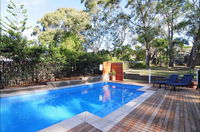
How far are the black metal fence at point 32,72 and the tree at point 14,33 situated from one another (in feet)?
2.72

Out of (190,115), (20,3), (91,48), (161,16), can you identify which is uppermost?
(161,16)

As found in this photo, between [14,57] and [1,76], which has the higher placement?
[14,57]

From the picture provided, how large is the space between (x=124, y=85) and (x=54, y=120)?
6641 millimetres

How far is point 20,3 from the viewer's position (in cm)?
1201

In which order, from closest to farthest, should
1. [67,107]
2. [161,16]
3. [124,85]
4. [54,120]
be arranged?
[54,120] < [67,107] < [124,85] < [161,16]

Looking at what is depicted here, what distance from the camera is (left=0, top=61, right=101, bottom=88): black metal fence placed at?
7.24 metres

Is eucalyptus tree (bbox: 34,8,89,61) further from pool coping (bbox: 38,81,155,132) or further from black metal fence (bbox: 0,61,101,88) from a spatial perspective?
pool coping (bbox: 38,81,155,132)

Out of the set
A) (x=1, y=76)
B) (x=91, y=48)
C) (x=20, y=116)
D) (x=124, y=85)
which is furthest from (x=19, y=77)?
(x=91, y=48)

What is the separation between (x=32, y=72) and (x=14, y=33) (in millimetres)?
3737

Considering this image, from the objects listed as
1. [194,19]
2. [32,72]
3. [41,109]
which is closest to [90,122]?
[41,109]

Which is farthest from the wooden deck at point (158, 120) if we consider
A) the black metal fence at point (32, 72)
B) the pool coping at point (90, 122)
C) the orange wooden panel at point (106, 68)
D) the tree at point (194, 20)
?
the tree at point (194, 20)

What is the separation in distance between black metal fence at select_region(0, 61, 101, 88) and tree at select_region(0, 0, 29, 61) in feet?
2.72

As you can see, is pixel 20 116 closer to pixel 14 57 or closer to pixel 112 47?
pixel 14 57

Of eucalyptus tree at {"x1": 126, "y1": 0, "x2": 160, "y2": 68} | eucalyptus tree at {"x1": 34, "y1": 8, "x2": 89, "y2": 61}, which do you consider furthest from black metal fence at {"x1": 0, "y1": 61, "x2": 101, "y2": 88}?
eucalyptus tree at {"x1": 126, "y1": 0, "x2": 160, "y2": 68}
